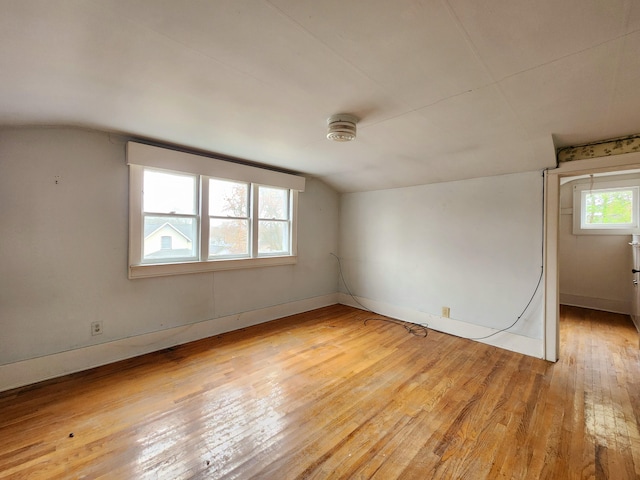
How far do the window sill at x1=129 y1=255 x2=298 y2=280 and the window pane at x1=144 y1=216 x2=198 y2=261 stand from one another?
0.44ft

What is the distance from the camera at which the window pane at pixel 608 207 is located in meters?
4.65

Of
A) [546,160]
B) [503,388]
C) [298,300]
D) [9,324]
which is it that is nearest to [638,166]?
[546,160]

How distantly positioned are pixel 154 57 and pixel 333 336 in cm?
326

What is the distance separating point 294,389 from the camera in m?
2.35

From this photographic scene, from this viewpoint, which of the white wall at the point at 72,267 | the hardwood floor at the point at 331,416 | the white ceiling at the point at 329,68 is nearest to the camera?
the white ceiling at the point at 329,68

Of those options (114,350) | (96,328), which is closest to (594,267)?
(114,350)

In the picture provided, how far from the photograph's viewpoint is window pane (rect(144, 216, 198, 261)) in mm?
3020

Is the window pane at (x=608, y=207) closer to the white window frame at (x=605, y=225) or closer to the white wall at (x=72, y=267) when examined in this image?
the white window frame at (x=605, y=225)

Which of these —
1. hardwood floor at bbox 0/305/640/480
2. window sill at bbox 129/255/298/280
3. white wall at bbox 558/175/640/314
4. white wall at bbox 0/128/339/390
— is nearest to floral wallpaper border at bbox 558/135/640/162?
hardwood floor at bbox 0/305/640/480

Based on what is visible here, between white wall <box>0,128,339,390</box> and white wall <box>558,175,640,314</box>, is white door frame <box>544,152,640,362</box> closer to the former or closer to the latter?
white wall <box>558,175,640,314</box>

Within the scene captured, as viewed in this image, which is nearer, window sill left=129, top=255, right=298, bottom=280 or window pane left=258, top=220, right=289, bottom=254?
window sill left=129, top=255, right=298, bottom=280

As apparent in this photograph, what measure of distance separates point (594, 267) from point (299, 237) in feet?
17.5

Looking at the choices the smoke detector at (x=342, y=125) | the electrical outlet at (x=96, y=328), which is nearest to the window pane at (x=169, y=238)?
the electrical outlet at (x=96, y=328)

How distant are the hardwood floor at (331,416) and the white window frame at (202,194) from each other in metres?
0.96
